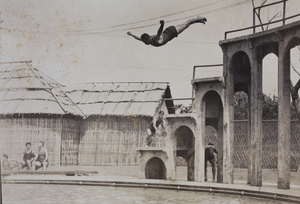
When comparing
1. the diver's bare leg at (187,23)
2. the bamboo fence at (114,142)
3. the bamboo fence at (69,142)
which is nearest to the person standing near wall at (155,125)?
the diver's bare leg at (187,23)

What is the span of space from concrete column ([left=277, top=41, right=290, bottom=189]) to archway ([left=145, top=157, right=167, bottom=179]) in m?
4.79

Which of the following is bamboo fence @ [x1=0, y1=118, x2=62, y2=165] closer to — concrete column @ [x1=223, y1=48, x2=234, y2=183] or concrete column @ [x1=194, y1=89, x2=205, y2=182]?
concrete column @ [x1=194, y1=89, x2=205, y2=182]

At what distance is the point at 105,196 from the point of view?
38.9 ft

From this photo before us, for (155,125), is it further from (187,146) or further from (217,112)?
(217,112)

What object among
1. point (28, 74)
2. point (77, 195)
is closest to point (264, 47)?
point (77, 195)

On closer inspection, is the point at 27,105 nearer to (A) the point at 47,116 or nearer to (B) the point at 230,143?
(A) the point at 47,116

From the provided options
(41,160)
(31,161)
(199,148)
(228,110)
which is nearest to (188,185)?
(199,148)

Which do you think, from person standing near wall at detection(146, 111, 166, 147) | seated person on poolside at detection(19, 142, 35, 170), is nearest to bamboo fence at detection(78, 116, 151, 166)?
seated person on poolside at detection(19, 142, 35, 170)

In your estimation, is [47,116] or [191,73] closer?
[191,73]

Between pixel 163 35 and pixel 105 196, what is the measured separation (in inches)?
190

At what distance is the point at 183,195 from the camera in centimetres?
1197

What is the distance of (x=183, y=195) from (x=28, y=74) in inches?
367

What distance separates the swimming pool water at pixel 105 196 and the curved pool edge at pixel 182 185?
23 cm

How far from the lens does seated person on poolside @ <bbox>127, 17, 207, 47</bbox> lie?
9336 mm
